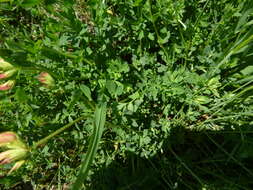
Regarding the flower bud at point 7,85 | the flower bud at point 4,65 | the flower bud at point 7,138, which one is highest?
the flower bud at point 4,65

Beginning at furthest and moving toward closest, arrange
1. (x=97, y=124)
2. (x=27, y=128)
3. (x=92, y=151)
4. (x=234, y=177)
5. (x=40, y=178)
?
(x=40, y=178) → (x=234, y=177) → (x=27, y=128) → (x=97, y=124) → (x=92, y=151)

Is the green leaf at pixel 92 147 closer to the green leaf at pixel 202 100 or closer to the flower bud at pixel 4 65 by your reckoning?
the flower bud at pixel 4 65

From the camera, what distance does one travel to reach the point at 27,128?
1492 mm

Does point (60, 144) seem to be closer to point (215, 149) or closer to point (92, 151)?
point (92, 151)

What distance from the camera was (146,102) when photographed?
1559 mm

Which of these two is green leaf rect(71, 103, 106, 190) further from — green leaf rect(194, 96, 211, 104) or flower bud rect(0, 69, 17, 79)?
green leaf rect(194, 96, 211, 104)

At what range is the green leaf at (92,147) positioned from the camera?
751mm

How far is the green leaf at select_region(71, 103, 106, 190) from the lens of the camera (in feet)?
2.46

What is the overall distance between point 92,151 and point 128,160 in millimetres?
781

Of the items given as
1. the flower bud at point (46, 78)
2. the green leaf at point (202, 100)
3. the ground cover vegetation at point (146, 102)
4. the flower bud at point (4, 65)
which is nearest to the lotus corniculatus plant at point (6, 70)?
the flower bud at point (4, 65)

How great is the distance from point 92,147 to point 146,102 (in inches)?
27.0

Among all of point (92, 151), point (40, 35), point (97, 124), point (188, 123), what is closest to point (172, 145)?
point (188, 123)

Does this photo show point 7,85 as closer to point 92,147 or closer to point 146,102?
point 92,147

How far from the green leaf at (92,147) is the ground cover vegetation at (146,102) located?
22 cm
